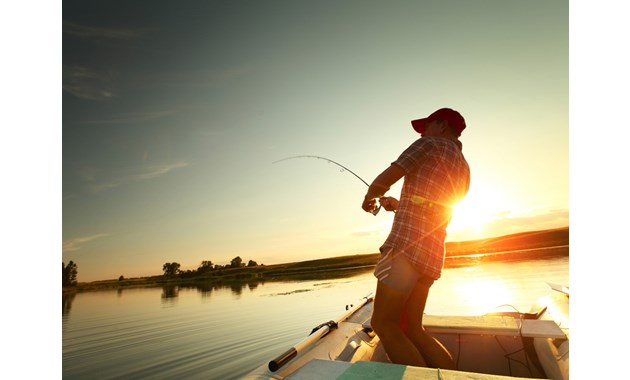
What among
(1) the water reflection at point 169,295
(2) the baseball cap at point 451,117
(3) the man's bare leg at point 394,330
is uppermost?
(2) the baseball cap at point 451,117

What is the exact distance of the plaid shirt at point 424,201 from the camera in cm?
210

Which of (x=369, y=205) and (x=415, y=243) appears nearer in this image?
(x=415, y=243)

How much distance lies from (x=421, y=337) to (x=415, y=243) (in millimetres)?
719

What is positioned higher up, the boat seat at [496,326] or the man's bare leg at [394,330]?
the man's bare leg at [394,330]

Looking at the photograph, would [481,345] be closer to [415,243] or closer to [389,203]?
[389,203]

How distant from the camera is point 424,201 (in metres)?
2.14

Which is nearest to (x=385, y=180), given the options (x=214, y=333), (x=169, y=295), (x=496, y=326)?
(x=496, y=326)

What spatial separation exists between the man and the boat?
0.32m

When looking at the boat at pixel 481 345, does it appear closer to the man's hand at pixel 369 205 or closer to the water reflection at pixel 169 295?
the man's hand at pixel 369 205

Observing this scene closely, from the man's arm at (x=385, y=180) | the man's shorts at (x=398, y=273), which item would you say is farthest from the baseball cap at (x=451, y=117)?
the man's shorts at (x=398, y=273)

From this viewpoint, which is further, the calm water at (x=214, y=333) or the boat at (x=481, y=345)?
the calm water at (x=214, y=333)

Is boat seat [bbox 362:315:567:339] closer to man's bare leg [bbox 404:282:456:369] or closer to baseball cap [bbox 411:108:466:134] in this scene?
man's bare leg [bbox 404:282:456:369]

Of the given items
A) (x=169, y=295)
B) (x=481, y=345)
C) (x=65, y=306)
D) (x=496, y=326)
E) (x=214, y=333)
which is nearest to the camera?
(x=496, y=326)

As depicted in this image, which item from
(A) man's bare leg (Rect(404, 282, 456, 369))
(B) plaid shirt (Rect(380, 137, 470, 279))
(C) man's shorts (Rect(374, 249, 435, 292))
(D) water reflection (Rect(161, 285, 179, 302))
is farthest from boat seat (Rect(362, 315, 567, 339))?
(D) water reflection (Rect(161, 285, 179, 302))
